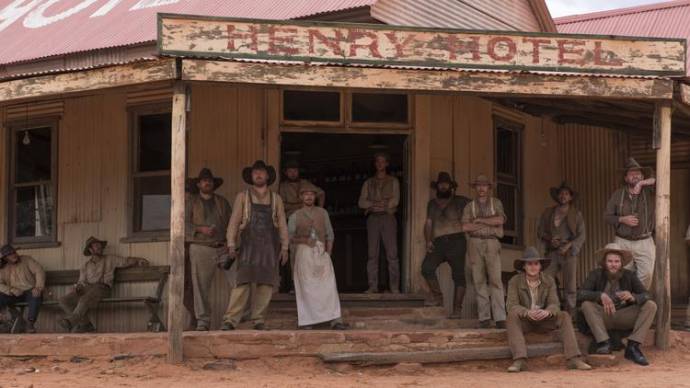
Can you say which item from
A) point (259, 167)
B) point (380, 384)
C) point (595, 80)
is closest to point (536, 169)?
point (595, 80)

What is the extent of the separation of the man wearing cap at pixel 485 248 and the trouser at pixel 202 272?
2801 mm

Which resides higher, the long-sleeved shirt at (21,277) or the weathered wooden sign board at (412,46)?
the weathered wooden sign board at (412,46)

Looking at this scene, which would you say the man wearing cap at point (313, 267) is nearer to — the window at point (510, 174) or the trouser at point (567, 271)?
the trouser at point (567, 271)

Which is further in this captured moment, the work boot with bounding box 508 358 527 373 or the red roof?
the red roof

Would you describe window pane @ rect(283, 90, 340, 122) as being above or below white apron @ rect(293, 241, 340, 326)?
above

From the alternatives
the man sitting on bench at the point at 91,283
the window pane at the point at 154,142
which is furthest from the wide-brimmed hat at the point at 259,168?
the man sitting on bench at the point at 91,283

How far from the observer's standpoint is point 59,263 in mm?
14938

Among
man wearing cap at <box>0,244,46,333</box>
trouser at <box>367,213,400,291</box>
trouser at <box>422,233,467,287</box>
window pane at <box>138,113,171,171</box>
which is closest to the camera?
trouser at <box>422,233,467,287</box>

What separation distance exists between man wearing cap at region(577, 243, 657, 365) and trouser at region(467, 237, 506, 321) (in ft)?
3.53

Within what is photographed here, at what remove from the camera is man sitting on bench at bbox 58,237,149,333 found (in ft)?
46.1

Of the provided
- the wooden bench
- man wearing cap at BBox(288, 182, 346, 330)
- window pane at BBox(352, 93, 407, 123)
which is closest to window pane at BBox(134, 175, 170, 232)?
the wooden bench

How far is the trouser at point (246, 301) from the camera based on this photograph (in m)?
12.3

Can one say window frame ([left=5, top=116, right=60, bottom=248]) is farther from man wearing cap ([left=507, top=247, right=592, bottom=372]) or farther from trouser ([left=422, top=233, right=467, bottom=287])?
man wearing cap ([left=507, top=247, right=592, bottom=372])

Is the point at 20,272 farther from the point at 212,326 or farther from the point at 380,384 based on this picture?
the point at 380,384
